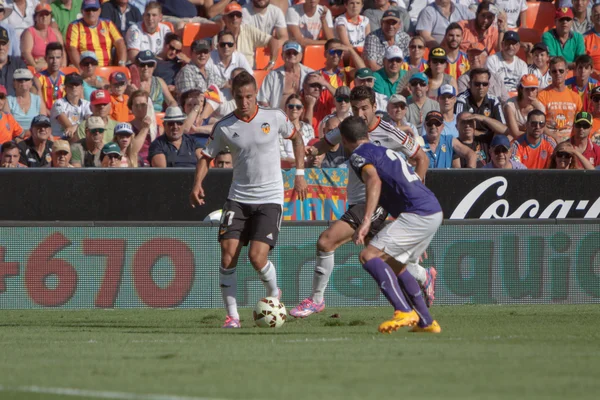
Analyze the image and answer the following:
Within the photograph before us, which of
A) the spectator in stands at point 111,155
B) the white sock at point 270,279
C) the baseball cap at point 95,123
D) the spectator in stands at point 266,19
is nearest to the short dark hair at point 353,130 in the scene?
the white sock at point 270,279

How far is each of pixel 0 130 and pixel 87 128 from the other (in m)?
1.28

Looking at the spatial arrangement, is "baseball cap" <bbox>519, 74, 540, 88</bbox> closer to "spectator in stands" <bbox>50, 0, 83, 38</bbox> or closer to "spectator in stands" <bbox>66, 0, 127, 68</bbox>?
"spectator in stands" <bbox>66, 0, 127, 68</bbox>

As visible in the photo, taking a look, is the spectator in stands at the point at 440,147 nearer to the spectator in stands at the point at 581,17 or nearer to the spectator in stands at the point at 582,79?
the spectator in stands at the point at 582,79

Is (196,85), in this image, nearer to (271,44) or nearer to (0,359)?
(271,44)

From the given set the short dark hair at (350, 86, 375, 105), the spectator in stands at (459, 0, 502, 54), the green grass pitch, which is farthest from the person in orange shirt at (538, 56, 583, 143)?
the short dark hair at (350, 86, 375, 105)

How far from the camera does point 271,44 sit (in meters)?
18.5

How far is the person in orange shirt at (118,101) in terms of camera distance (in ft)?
53.7

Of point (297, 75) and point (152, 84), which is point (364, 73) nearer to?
point (297, 75)

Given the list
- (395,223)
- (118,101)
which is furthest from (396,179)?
(118,101)

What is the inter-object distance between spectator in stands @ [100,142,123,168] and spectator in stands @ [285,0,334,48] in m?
5.40

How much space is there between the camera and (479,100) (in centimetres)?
1689

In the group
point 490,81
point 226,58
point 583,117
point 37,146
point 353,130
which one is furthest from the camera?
point 490,81

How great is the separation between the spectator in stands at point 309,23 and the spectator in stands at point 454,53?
207 cm

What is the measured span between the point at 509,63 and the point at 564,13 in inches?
77.1
